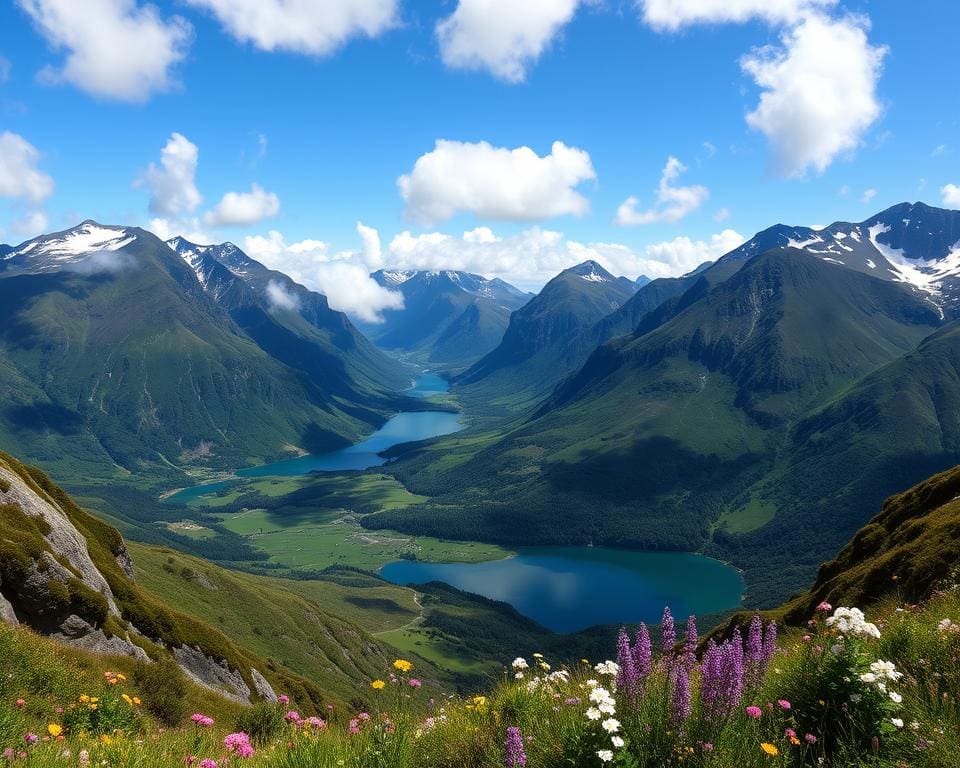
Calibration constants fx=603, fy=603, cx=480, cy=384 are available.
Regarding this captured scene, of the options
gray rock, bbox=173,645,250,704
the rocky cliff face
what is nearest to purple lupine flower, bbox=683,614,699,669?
the rocky cliff face

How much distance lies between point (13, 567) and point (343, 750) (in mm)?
29134

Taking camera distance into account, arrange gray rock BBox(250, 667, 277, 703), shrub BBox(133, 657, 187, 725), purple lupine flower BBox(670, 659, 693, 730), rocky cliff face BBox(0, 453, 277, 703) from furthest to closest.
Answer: gray rock BBox(250, 667, 277, 703) → rocky cliff face BBox(0, 453, 277, 703) → shrub BBox(133, 657, 187, 725) → purple lupine flower BBox(670, 659, 693, 730)

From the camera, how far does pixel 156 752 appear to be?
26.8 feet

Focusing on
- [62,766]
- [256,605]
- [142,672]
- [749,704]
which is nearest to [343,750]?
[62,766]

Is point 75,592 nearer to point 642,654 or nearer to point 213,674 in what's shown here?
point 213,674

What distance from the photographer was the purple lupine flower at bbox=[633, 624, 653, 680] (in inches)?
280

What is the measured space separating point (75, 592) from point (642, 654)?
34846 millimetres

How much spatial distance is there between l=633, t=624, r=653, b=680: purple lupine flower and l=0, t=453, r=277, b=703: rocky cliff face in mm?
28871

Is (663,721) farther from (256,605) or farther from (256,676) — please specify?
(256,605)

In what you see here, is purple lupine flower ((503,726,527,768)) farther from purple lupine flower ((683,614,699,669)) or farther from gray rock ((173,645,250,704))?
gray rock ((173,645,250,704))

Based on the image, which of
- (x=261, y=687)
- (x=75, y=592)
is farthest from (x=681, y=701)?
(x=261, y=687)

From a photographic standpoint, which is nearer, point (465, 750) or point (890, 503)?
point (465, 750)

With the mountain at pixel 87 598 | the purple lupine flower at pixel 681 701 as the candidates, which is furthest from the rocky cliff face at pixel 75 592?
the purple lupine flower at pixel 681 701

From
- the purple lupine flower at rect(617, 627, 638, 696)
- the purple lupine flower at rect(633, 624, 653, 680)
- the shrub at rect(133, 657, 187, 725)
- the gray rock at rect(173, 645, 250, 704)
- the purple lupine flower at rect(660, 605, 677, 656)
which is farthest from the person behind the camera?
the gray rock at rect(173, 645, 250, 704)
